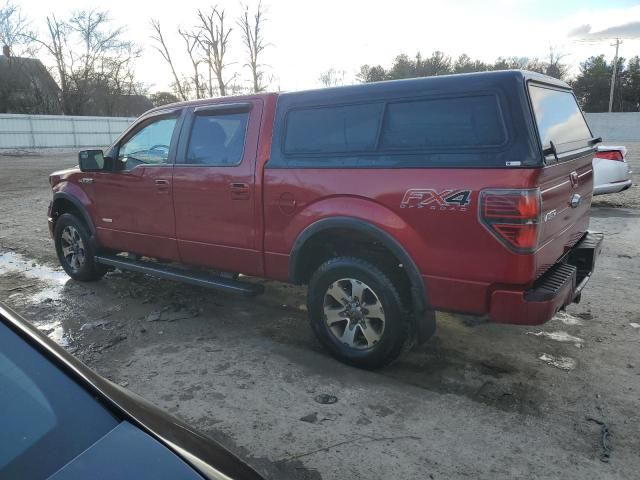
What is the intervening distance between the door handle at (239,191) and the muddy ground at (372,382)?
1.24m

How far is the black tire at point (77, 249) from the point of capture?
584 centimetres

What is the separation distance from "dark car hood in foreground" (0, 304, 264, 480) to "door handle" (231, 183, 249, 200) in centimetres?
269

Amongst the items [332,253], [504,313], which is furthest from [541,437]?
[332,253]

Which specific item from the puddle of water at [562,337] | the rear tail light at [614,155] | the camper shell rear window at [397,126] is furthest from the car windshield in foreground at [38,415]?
the rear tail light at [614,155]

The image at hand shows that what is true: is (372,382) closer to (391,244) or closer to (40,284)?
(391,244)

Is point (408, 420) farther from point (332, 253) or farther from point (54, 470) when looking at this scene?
point (54, 470)

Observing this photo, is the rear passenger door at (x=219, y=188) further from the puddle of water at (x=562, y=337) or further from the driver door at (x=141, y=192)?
the puddle of water at (x=562, y=337)

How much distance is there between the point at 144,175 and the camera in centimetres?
501

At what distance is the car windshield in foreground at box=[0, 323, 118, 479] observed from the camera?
4.11ft

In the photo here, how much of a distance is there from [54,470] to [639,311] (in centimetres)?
513

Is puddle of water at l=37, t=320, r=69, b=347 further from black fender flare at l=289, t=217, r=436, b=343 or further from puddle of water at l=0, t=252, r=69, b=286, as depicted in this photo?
black fender flare at l=289, t=217, r=436, b=343

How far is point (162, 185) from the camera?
4844 mm

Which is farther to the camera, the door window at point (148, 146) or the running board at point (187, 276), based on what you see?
the door window at point (148, 146)

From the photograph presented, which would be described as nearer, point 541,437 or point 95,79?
point 541,437
